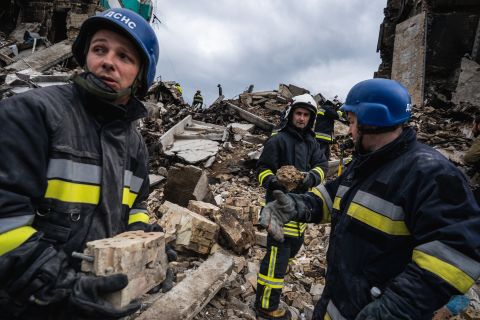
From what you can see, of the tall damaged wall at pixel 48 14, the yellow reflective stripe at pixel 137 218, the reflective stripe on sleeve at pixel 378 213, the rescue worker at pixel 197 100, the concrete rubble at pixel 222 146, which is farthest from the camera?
the tall damaged wall at pixel 48 14

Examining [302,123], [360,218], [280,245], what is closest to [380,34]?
[302,123]

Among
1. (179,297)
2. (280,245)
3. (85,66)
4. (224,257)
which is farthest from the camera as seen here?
(224,257)

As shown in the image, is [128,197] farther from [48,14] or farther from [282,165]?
[48,14]

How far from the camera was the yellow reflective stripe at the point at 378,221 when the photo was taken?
5.08ft

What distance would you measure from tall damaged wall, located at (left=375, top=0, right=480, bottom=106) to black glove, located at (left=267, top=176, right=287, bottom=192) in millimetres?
8668

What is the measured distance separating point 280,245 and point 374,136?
1806 mm

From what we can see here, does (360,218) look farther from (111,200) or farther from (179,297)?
(179,297)

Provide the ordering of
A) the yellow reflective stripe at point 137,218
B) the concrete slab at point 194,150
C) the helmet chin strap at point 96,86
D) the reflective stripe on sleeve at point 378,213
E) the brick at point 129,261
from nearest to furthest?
the brick at point 129,261
the helmet chin strap at point 96,86
the reflective stripe on sleeve at point 378,213
the yellow reflective stripe at point 137,218
the concrete slab at point 194,150

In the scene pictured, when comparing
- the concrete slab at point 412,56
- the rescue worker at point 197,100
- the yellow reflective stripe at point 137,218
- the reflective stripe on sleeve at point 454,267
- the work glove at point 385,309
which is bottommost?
the work glove at point 385,309

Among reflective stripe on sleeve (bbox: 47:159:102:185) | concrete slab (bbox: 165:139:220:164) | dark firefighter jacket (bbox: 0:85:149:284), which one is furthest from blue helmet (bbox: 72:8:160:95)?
concrete slab (bbox: 165:139:220:164)

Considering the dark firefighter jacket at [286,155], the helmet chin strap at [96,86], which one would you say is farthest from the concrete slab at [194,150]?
the helmet chin strap at [96,86]

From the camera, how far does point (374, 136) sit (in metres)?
1.87

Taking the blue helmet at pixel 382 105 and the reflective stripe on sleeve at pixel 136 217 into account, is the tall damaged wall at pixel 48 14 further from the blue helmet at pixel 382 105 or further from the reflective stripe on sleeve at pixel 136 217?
the blue helmet at pixel 382 105

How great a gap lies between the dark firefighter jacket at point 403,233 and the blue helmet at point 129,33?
1329 millimetres
